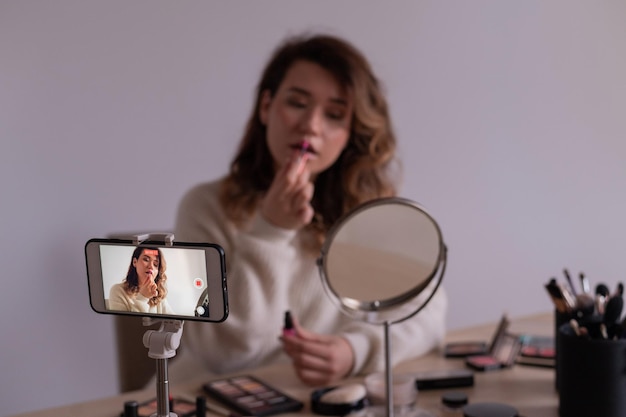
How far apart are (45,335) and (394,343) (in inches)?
33.6

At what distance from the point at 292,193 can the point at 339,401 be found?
1.32 ft

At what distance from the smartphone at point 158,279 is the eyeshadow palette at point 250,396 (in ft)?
1.01

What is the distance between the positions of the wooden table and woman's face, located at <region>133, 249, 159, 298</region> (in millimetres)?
342

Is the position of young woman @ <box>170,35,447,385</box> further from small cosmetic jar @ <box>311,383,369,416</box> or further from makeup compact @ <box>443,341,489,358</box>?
small cosmetic jar @ <box>311,383,369,416</box>

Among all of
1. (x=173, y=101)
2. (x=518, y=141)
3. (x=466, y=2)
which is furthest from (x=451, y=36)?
(x=173, y=101)

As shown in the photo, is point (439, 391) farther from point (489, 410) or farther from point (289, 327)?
point (289, 327)

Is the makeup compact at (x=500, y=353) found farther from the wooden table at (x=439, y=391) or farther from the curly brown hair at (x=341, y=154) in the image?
the curly brown hair at (x=341, y=154)

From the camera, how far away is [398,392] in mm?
871

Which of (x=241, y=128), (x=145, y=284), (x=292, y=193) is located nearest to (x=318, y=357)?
(x=292, y=193)

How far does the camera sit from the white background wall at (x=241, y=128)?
151 cm

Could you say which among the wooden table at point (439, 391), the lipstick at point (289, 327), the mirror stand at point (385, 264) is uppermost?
the mirror stand at point (385, 264)

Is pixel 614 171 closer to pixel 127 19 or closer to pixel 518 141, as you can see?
pixel 518 141

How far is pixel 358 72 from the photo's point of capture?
1.22 meters

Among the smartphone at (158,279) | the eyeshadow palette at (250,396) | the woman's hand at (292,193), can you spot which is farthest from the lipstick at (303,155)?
the smartphone at (158,279)
